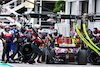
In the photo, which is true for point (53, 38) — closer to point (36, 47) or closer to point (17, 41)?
point (36, 47)

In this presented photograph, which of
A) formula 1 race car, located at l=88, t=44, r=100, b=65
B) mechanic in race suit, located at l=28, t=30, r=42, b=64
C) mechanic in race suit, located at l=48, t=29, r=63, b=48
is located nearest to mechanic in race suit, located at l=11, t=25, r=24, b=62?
mechanic in race suit, located at l=28, t=30, r=42, b=64

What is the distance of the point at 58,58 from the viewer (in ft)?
46.3

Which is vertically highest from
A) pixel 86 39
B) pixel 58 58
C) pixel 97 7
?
pixel 97 7

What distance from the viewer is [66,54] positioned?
13977 mm

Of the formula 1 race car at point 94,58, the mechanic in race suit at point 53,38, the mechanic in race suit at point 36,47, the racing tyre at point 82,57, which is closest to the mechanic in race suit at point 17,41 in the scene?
the mechanic in race suit at point 36,47

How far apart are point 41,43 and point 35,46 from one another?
1.15 ft

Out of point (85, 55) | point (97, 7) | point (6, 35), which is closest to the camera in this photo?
point (85, 55)

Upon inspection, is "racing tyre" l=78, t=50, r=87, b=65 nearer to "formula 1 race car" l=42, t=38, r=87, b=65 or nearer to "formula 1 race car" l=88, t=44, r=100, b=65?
"formula 1 race car" l=42, t=38, r=87, b=65

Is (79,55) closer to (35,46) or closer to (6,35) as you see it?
(35,46)

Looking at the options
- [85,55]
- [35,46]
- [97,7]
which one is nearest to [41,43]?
[35,46]

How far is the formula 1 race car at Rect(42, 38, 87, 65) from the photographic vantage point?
45.4ft

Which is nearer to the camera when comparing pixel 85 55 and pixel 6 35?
pixel 85 55

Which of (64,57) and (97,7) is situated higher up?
(97,7)

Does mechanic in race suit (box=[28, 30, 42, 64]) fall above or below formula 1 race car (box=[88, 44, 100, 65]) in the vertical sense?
above
